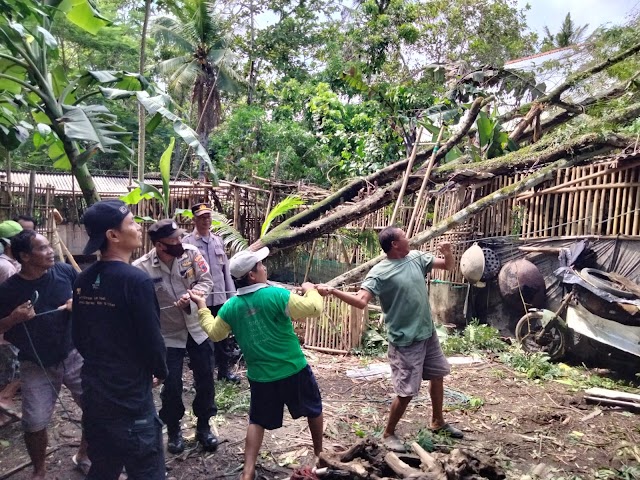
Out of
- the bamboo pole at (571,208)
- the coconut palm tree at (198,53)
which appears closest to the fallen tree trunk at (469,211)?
the bamboo pole at (571,208)

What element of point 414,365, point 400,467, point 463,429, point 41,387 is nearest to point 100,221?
point 41,387

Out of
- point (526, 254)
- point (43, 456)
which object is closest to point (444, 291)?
point (526, 254)

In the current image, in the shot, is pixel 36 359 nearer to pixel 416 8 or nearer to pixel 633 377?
pixel 633 377

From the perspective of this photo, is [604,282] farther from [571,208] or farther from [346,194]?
[346,194]

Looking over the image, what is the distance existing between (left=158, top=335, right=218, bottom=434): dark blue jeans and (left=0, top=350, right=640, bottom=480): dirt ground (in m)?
0.30

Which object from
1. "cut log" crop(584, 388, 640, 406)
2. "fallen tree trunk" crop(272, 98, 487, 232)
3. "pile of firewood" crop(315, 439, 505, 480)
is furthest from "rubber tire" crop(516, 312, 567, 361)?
"pile of firewood" crop(315, 439, 505, 480)

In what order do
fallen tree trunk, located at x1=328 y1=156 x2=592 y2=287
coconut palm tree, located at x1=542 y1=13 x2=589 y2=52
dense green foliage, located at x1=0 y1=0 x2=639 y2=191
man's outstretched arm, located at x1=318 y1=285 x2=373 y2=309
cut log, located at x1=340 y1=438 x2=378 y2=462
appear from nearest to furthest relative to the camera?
1. cut log, located at x1=340 y1=438 x2=378 y2=462
2. man's outstretched arm, located at x1=318 y1=285 x2=373 y2=309
3. fallen tree trunk, located at x1=328 y1=156 x2=592 y2=287
4. dense green foliage, located at x1=0 y1=0 x2=639 y2=191
5. coconut palm tree, located at x1=542 y1=13 x2=589 y2=52

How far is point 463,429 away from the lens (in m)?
4.61

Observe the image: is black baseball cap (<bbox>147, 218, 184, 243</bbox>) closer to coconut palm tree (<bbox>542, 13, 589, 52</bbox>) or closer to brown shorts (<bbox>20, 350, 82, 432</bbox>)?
brown shorts (<bbox>20, 350, 82, 432</bbox>)

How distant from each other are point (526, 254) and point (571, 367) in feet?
6.30

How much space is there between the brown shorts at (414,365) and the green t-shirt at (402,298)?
91 millimetres

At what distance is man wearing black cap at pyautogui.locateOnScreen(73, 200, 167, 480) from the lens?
2.49 m

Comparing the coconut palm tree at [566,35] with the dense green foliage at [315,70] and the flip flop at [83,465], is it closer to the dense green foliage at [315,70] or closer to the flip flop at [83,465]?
the dense green foliage at [315,70]

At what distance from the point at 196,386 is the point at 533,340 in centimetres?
490
